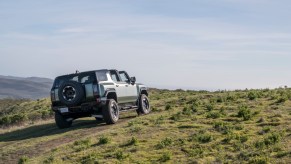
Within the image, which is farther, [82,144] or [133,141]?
[82,144]

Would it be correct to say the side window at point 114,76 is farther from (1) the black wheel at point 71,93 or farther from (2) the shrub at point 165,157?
(2) the shrub at point 165,157

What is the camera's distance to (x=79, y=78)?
774 inches

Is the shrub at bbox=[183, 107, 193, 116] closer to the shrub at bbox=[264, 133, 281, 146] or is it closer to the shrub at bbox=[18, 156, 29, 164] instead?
the shrub at bbox=[264, 133, 281, 146]

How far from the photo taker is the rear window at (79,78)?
19.1 m

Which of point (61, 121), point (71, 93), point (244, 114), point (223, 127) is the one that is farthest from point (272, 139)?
point (61, 121)

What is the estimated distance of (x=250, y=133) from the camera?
14547 millimetres

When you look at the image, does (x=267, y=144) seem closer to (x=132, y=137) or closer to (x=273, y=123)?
(x=273, y=123)

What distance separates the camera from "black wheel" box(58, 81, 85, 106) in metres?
18.7

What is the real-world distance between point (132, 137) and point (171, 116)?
15.7 feet

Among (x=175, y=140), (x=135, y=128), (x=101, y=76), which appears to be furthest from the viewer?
(x=101, y=76)

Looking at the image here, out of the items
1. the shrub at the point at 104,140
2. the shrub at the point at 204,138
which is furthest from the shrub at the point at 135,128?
the shrub at the point at 204,138

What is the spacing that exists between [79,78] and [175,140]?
22.2 ft

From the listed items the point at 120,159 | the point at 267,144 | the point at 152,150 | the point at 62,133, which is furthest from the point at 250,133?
the point at 62,133

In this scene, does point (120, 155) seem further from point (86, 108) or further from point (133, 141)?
point (86, 108)
